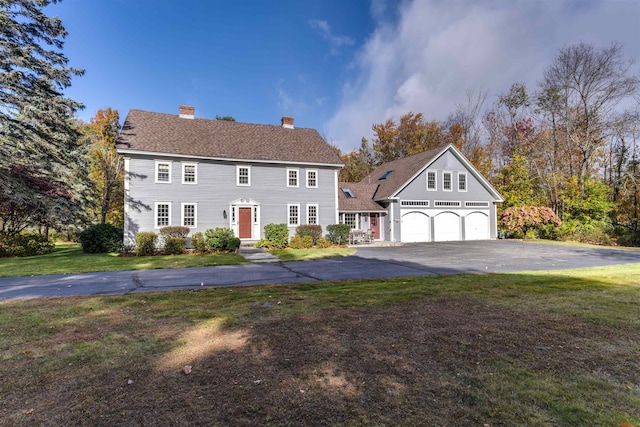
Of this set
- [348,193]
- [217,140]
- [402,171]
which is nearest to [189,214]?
[217,140]

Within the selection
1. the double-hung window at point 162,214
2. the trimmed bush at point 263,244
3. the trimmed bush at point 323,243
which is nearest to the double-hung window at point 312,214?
the trimmed bush at point 323,243

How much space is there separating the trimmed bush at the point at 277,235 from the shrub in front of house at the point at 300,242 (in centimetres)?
45

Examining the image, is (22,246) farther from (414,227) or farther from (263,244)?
(414,227)

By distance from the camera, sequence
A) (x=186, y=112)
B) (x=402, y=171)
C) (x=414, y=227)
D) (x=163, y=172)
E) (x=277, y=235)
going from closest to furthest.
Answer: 1. (x=277, y=235)
2. (x=163, y=172)
3. (x=186, y=112)
4. (x=414, y=227)
5. (x=402, y=171)

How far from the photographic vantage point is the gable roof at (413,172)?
79.8 ft

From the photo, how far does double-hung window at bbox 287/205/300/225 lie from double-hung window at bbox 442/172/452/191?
12139mm

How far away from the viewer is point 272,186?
20984 mm

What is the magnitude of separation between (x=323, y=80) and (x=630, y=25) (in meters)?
21.9

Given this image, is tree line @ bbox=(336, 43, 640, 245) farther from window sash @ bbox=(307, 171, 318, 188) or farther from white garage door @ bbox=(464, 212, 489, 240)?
window sash @ bbox=(307, 171, 318, 188)

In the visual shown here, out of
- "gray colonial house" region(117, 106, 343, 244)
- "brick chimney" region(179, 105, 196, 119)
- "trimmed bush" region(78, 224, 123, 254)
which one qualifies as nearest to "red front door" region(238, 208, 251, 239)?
"gray colonial house" region(117, 106, 343, 244)

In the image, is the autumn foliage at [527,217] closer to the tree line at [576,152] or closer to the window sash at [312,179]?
the tree line at [576,152]

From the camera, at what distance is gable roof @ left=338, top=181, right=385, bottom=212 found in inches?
945

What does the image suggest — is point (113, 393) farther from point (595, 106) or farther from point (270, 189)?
point (595, 106)

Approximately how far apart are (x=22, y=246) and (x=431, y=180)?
25849 millimetres
